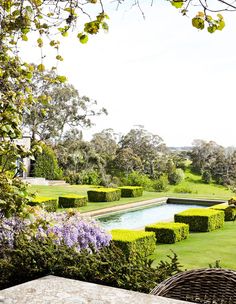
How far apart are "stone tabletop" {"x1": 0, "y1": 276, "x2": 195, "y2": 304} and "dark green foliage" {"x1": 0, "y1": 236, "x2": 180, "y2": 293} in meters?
1.39

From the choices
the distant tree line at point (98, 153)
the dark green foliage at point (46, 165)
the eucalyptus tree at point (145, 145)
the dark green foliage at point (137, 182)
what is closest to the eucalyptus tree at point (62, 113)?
the distant tree line at point (98, 153)

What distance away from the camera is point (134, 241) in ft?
27.1

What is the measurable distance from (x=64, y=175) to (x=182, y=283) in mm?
26160

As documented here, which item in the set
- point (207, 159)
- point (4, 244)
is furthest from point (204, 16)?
point (207, 159)

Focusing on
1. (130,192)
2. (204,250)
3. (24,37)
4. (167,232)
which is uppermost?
(24,37)

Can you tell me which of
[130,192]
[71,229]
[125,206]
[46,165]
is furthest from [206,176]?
[71,229]

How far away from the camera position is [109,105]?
3412 cm

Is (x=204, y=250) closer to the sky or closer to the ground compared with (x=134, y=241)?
closer to the ground

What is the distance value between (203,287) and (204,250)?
7.32m

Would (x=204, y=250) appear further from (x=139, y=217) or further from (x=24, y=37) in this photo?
(x=24, y=37)

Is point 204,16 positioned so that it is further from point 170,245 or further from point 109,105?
point 109,105

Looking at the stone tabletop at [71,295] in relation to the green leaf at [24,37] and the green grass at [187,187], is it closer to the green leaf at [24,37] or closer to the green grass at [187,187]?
the green leaf at [24,37]

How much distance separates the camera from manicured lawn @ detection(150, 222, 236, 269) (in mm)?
8094

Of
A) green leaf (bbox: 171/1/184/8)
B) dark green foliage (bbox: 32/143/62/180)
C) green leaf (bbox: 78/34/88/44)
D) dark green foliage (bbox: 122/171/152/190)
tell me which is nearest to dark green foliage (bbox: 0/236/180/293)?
green leaf (bbox: 78/34/88/44)
